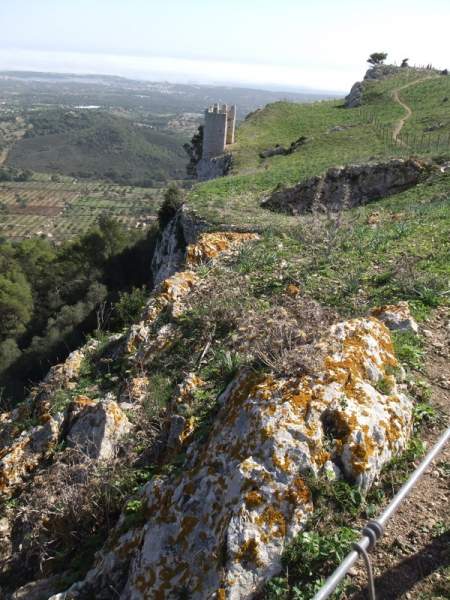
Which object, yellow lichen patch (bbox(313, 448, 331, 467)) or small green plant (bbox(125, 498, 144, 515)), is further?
small green plant (bbox(125, 498, 144, 515))

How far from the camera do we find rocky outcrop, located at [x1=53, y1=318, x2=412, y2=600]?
348cm

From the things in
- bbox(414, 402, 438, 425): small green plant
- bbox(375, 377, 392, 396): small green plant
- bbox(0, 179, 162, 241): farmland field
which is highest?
bbox(375, 377, 392, 396): small green plant

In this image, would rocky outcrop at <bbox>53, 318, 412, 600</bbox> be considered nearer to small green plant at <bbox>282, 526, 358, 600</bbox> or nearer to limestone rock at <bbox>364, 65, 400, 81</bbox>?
small green plant at <bbox>282, 526, 358, 600</bbox>

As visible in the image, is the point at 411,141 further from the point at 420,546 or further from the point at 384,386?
the point at 420,546

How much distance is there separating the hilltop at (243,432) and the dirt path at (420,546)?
0.01 meters

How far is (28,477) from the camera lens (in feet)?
20.4

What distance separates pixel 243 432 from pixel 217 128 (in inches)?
1489

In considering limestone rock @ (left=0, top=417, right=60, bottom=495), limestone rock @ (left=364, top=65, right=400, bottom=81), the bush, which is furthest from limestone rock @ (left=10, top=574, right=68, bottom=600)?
limestone rock @ (left=364, top=65, right=400, bottom=81)

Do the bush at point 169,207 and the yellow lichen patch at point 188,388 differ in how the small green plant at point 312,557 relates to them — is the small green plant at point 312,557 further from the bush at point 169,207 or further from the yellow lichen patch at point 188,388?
the bush at point 169,207

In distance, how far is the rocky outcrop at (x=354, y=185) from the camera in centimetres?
1884

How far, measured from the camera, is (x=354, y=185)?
19.6 meters

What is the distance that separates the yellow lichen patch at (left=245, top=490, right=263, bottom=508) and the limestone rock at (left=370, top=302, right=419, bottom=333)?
330 cm

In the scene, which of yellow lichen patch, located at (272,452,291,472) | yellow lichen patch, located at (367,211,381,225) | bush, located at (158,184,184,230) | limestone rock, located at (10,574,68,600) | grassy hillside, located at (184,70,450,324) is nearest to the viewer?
yellow lichen patch, located at (272,452,291,472)

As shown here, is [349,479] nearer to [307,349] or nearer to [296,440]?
[296,440]
